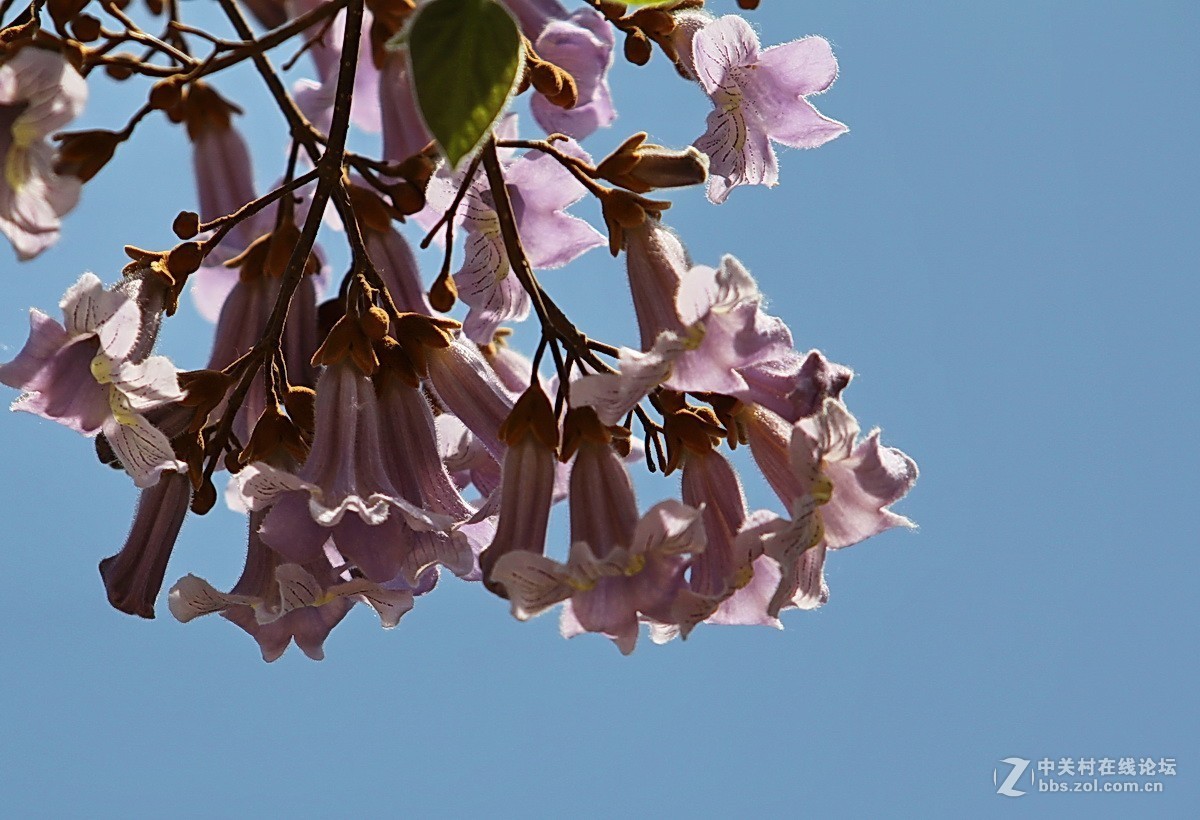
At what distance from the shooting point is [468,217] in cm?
164

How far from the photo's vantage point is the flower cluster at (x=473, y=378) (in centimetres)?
128

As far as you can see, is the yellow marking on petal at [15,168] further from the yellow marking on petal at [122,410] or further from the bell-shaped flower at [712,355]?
the bell-shaped flower at [712,355]

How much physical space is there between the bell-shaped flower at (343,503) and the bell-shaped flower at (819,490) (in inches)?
13.2

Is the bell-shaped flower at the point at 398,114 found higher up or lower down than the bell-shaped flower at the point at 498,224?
higher up

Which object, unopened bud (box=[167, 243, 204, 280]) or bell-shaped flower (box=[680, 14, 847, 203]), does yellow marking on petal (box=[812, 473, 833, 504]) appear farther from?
unopened bud (box=[167, 243, 204, 280])

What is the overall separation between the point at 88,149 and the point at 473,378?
53 cm

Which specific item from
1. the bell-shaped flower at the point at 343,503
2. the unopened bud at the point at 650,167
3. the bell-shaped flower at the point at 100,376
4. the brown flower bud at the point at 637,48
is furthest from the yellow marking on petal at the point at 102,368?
the brown flower bud at the point at 637,48

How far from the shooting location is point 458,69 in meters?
0.91

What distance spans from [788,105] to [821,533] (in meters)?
0.56

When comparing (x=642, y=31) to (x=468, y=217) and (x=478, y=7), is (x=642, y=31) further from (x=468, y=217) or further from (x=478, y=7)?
(x=478, y=7)

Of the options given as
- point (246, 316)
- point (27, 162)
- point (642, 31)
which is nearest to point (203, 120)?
point (246, 316)

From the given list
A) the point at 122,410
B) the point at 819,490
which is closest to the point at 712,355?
the point at 819,490

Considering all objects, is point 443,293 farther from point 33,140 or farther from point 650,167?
point 33,140

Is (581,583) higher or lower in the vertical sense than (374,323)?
lower
